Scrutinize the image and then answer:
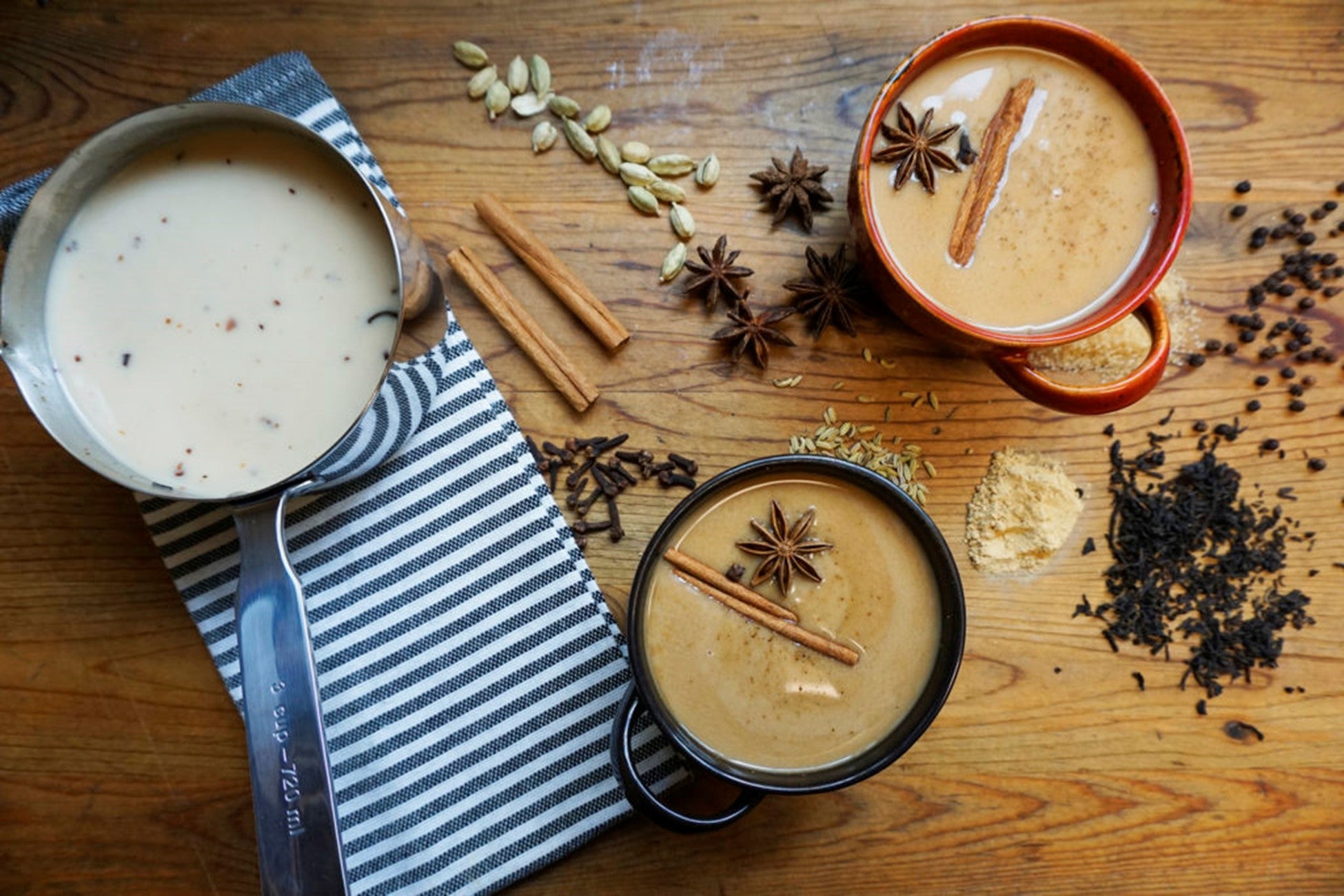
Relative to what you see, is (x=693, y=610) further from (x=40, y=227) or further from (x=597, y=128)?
(x=40, y=227)

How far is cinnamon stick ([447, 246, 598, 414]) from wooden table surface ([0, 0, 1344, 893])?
25 millimetres

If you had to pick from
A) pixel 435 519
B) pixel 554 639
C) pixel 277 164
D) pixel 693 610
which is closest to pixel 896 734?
pixel 693 610

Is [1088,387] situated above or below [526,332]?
below

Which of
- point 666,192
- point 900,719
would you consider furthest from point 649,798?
point 666,192

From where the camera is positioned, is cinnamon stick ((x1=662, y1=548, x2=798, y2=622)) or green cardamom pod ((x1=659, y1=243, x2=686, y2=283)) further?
green cardamom pod ((x1=659, y1=243, x2=686, y2=283))

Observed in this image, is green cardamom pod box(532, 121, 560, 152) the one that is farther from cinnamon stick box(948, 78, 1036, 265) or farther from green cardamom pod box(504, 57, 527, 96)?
cinnamon stick box(948, 78, 1036, 265)

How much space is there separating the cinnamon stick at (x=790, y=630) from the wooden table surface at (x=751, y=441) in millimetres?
215

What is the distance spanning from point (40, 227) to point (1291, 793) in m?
1.67

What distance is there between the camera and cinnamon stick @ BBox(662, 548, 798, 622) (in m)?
1.03

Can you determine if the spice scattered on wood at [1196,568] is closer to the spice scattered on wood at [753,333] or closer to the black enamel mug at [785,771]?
the black enamel mug at [785,771]

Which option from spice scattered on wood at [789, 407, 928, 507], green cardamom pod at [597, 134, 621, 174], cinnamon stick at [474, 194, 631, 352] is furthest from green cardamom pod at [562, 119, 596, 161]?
spice scattered on wood at [789, 407, 928, 507]

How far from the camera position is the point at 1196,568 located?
1269mm

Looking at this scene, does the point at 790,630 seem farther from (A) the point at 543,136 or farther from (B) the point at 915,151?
(A) the point at 543,136

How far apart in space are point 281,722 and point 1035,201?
1042 mm
